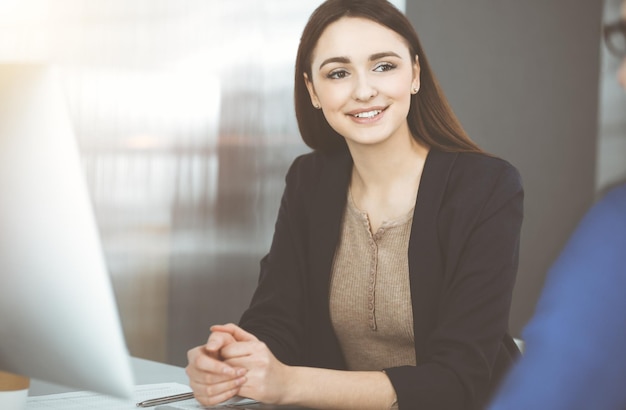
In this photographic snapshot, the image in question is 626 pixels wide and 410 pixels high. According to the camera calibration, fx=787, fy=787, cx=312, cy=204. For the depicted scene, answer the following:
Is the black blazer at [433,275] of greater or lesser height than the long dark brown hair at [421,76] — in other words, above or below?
below

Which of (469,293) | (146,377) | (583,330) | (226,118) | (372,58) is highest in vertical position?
(372,58)

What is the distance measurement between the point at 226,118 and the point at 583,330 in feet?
10.2

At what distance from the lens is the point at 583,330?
498 millimetres

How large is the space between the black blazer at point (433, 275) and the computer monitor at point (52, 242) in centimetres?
61

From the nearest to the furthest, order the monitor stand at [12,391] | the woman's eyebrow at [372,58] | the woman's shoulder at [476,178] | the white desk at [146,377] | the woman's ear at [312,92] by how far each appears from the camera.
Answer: the monitor stand at [12,391] → the white desk at [146,377] → the woman's shoulder at [476,178] → the woman's eyebrow at [372,58] → the woman's ear at [312,92]

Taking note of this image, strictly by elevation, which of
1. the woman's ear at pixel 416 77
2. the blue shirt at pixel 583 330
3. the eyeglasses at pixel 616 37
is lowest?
the blue shirt at pixel 583 330

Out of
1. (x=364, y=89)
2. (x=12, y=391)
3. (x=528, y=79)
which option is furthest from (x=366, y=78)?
(x=528, y=79)

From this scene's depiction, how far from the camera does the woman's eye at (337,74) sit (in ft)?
5.12

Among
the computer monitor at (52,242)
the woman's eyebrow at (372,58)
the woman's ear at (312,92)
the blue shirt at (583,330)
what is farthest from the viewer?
the woman's ear at (312,92)

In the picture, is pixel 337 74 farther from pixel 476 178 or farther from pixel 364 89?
pixel 476 178

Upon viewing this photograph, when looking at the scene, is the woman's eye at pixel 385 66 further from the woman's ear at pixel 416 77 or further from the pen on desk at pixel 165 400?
the pen on desk at pixel 165 400

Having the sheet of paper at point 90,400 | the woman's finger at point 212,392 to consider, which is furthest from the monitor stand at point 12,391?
the woman's finger at point 212,392

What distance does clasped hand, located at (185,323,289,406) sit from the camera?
1.09 meters

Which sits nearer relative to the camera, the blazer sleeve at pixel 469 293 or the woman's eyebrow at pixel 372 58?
the blazer sleeve at pixel 469 293
